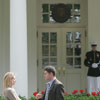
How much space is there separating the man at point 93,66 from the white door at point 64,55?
0.92 metres

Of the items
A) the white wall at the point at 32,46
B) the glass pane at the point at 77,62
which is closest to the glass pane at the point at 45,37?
the white wall at the point at 32,46

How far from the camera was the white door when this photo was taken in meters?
10.2

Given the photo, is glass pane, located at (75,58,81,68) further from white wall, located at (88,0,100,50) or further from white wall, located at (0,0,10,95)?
white wall, located at (0,0,10,95)

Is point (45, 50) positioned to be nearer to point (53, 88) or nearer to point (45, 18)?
point (45, 18)

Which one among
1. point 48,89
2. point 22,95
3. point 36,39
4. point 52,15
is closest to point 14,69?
point 22,95

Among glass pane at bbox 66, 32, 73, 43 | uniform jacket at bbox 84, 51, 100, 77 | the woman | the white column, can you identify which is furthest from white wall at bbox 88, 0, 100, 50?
the woman

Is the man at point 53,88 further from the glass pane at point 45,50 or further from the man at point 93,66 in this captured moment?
the glass pane at point 45,50

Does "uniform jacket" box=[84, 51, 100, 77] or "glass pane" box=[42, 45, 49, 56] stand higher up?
"glass pane" box=[42, 45, 49, 56]

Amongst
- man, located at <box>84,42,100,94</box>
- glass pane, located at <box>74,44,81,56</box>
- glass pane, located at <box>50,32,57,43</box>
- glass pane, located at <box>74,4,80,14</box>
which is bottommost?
man, located at <box>84,42,100,94</box>

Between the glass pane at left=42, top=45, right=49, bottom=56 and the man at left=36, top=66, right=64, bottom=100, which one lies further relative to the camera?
the glass pane at left=42, top=45, right=49, bottom=56

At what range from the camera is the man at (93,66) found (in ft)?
30.1

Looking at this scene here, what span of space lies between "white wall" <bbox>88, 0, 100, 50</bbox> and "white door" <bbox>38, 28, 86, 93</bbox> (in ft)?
1.87

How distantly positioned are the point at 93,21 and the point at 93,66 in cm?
148

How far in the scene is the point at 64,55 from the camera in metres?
10.2
